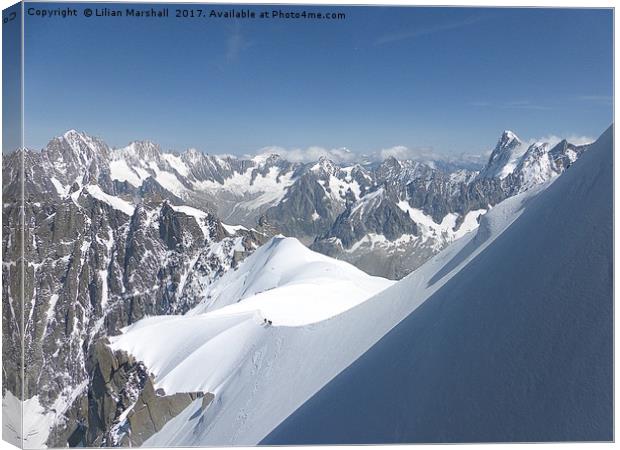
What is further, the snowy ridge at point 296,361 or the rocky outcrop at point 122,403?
the rocky outcrop at point 122,403

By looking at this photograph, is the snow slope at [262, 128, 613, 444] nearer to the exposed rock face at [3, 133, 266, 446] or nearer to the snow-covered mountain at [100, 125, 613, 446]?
the snow-covered mountain at [100, 125, 613, 446]

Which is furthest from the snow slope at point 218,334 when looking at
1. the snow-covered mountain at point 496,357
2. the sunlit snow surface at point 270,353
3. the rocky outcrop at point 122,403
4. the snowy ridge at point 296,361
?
the snow-covered mountain at point 496,357

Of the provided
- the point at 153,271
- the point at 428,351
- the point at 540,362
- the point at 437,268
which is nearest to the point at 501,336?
the point at 540,362

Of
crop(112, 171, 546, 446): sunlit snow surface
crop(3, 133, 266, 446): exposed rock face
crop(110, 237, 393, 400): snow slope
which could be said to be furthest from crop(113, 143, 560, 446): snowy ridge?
crop(3, 133, 266, 446): exposed rock face

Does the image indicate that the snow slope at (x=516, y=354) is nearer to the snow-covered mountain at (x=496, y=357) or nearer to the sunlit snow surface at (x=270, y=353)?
the snow-covered mountain at (x=496, y=357)

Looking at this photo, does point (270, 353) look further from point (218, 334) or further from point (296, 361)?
point (218, 334)

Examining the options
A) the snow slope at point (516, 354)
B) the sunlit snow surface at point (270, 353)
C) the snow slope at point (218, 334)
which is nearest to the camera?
the snow slope at point (516, 354)

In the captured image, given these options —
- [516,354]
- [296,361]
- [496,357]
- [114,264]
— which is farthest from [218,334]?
[114,264]

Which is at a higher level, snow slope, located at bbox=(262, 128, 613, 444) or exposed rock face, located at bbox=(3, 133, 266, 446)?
snow slope, located at bbox=(262, 128, 613, 444)

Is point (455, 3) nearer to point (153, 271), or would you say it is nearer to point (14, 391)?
point (14, 391)
